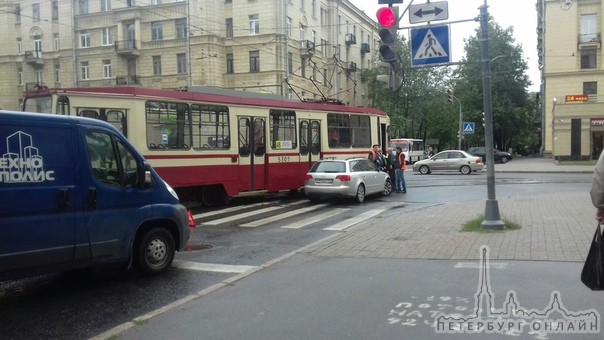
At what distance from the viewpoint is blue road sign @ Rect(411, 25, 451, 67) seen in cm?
1059

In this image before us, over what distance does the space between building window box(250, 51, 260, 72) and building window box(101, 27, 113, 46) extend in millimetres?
13536

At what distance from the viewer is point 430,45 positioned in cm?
1070

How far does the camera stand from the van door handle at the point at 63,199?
589cm

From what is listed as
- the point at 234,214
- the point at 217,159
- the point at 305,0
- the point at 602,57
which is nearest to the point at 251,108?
the point at 217,159

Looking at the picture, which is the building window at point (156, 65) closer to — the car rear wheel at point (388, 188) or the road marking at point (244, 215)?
the car rear wheel at point (388, 188)

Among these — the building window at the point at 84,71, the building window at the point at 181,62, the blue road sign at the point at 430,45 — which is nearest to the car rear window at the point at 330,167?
the blue road sign at the point at 430,45

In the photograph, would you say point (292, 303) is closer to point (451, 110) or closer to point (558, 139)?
point (558, 139)

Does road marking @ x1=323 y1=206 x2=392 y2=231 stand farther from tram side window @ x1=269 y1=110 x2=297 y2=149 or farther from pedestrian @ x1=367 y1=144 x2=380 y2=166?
pedestrian @ x1=367 y1=144 x2=380 y2=166

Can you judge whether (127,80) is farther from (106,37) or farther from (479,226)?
(479,226)

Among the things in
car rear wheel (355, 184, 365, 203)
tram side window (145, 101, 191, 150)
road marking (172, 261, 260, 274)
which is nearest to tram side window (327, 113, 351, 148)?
car rear wheel (355, 184, 365, 203)

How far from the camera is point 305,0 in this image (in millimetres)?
49094

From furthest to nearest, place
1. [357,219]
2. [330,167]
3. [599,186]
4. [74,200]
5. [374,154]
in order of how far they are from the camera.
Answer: [374,154] < [330,167] < [357,219] < [74,200] < [599,186]

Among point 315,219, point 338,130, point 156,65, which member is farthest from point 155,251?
point 156,65

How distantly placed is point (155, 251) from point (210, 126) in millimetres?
7861
